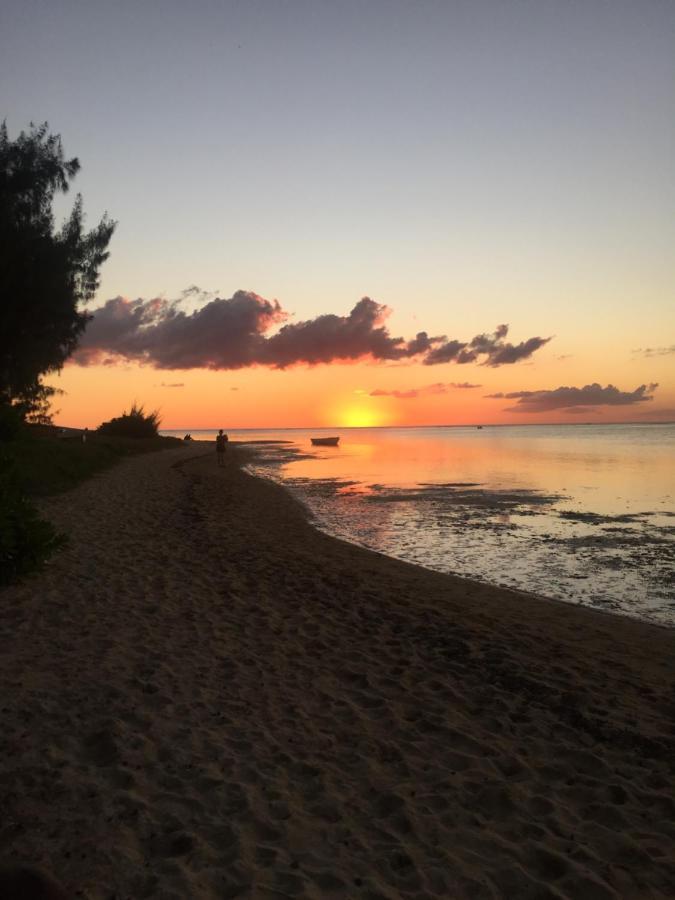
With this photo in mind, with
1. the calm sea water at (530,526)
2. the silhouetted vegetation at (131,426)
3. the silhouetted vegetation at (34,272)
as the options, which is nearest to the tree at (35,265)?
the silhouetted vegetation at (34,272)

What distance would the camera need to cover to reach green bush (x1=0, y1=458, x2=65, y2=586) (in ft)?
33.6

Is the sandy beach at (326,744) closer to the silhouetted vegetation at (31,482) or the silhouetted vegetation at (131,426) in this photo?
the silhouetted vegetation at (31,482)

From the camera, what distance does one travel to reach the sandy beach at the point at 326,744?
4.17 m

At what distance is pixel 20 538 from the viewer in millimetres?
10734

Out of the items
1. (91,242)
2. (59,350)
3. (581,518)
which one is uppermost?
(91,242)

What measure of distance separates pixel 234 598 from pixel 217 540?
18.4ft

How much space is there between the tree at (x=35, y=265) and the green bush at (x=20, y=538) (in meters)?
16.9

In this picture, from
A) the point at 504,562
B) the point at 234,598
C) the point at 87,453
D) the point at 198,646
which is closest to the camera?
the point at 198,646

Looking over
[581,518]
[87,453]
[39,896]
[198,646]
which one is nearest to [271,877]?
[39,896]

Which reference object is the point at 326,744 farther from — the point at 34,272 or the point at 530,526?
the point at 34,272

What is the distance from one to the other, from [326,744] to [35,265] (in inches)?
1045

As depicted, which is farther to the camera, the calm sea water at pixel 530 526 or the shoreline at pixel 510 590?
the calm sea water at pixel 530 526

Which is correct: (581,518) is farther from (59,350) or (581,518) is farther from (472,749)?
(59,350)

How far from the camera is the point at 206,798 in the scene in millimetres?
4836
